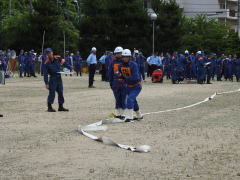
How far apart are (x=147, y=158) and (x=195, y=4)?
348 feet

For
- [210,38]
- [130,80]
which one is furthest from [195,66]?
[210,38]

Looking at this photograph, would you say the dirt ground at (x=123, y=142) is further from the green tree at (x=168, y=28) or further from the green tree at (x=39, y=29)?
the green tree at (x=168, y=28)

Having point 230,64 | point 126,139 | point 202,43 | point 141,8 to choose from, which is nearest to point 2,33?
point 141,8

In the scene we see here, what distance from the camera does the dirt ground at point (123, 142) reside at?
10453 millimetres

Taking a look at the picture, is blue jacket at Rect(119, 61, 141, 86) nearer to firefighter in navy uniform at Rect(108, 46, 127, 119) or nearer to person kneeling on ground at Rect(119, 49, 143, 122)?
person kneeling on ground at Rect(119, 49, 143, 122)

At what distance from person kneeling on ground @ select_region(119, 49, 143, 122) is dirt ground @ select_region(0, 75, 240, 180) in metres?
0.42

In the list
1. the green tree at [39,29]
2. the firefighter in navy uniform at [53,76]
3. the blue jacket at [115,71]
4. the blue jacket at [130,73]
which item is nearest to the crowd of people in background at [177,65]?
the firefighter in navy uniform at [53,76]

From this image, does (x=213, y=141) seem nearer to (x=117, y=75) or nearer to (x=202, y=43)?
(x=117, y=75)

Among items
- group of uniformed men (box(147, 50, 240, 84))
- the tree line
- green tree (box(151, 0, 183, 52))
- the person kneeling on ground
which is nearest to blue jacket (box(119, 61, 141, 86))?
the person kneeling on ground

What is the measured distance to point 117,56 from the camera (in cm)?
1986

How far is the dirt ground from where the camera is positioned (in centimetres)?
1045

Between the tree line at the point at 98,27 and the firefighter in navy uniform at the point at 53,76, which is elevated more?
the tree line at the point at 98,27

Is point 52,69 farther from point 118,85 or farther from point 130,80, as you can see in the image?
point 130,80

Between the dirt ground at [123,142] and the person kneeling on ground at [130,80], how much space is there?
1.38ft
